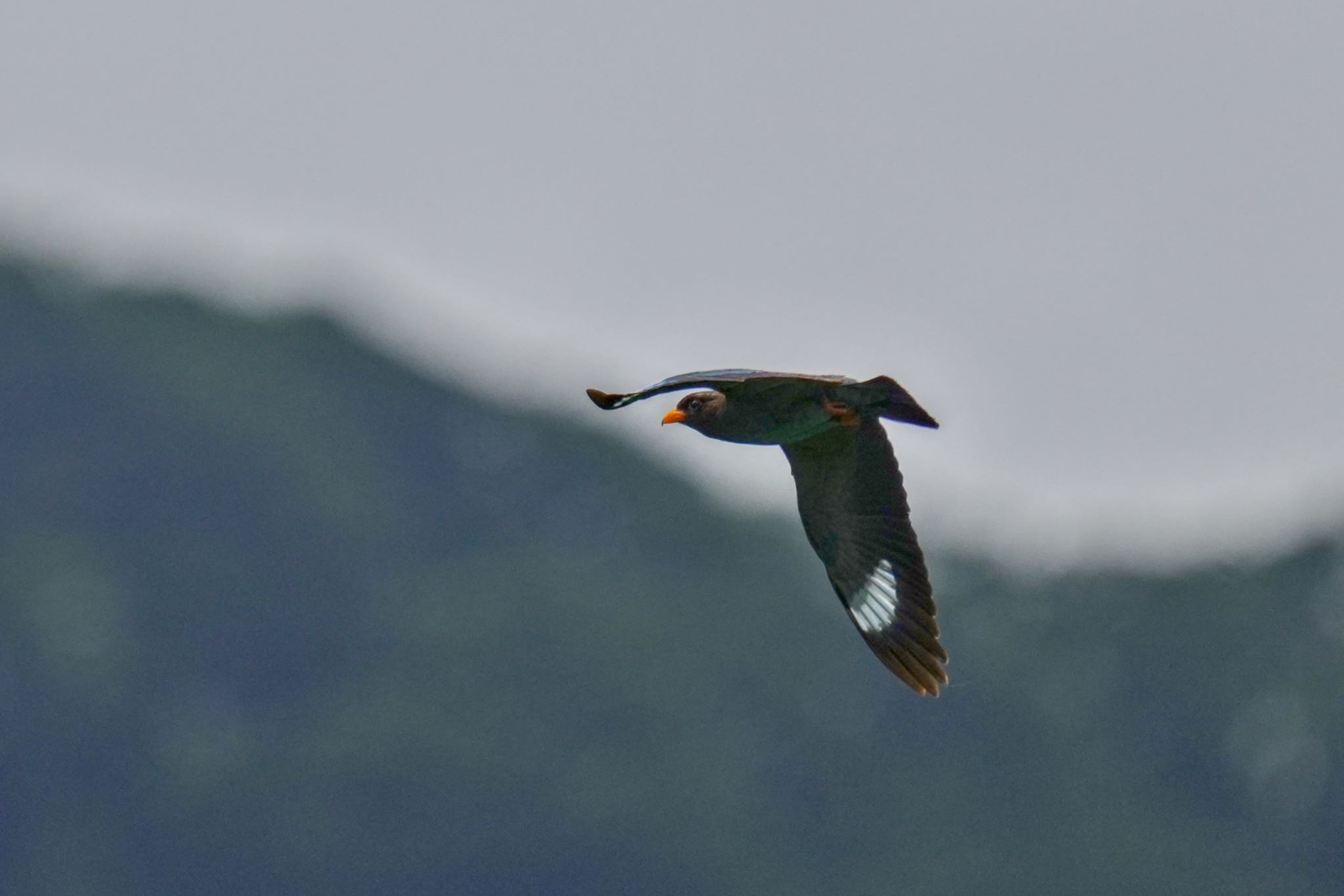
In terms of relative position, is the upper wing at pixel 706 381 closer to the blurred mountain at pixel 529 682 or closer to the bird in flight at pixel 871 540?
the bird in flight at pixel 871 540

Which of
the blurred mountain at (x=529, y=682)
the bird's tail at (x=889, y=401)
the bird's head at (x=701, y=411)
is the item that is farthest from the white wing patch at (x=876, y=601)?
the blurred mountain at (x=529, y=682)

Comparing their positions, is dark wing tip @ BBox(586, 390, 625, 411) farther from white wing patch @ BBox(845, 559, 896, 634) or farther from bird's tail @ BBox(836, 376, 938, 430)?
white wing patch @ BBox(845, 559, 896, 634)

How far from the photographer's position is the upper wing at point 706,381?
11.6m

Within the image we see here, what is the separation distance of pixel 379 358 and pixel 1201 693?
105 ft

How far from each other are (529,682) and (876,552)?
57.6 meters

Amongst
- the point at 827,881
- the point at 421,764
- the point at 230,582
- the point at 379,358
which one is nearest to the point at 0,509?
the point at 230,582

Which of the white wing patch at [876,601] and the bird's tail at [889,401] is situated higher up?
the bird's tail at [889,401]

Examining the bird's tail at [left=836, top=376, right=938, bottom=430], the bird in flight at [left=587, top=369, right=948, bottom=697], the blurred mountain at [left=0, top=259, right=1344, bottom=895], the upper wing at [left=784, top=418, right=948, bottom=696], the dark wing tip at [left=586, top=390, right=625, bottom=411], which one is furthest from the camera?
the blurred mountain at [left=0, top=259, right=1344, bottom=895]

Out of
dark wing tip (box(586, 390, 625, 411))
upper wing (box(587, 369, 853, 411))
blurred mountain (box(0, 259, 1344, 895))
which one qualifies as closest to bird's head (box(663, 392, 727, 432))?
upper wing (box(587, 369, 853, 411))

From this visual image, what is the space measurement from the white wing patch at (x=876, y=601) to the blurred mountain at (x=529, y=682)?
4764 centimetres

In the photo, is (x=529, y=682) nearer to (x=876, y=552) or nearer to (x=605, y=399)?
(x=876, y=552)

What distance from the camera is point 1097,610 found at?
7756 centimetres

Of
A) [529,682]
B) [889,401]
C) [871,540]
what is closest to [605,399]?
[889,401]

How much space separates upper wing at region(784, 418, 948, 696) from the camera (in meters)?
14.7
